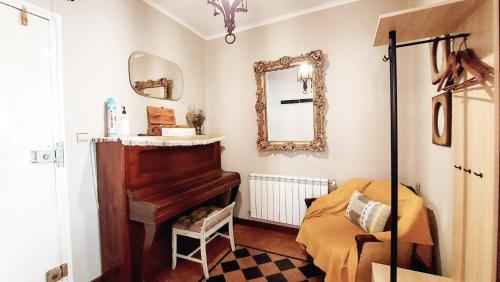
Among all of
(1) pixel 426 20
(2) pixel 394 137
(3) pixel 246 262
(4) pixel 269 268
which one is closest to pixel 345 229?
(4) pixel 269 268

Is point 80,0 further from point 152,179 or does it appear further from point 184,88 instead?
point 152,179

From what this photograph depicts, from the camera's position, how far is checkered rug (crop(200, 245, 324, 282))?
6.39 ft

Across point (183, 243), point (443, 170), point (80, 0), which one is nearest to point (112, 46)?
point (80, 0)

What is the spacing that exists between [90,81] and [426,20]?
7.32 feet

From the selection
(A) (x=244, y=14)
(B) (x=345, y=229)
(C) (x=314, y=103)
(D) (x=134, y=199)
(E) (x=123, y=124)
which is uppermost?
(A) (x=244, y=14)

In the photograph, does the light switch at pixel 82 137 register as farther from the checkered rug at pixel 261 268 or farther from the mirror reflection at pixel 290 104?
the mirror reflection at pixel 290 104

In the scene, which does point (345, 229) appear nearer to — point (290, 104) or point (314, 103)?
point (314, 103)

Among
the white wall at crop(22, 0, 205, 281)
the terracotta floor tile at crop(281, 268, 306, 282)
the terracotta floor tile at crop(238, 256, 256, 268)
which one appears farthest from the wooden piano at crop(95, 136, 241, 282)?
the terracotta floor tile at crop(281, 268, 306, 282)

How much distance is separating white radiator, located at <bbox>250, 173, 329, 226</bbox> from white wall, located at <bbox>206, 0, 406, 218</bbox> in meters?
0.14

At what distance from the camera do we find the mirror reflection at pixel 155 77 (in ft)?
6.97

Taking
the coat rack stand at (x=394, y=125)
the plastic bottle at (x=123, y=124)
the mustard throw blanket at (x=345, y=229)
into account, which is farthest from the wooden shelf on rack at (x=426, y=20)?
the plastic bottle at (x=123, y=124)

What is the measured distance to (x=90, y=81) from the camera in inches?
69.0

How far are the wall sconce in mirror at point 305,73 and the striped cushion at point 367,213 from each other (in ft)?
4.33

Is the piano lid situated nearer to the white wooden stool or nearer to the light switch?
the light switch
